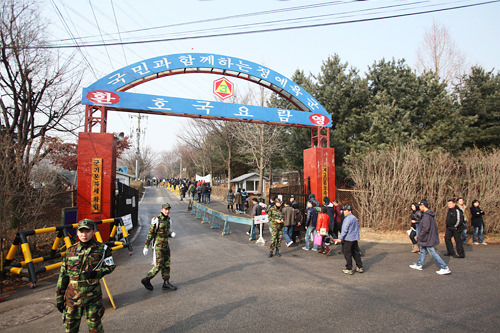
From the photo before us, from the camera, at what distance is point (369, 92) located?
65.9 feet

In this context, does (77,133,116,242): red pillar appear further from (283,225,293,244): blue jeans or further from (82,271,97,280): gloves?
(82,271,97,280): gloves

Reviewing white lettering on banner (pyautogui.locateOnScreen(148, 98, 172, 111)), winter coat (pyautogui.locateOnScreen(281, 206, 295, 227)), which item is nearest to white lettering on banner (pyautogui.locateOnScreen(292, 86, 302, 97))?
white lettering on banner (pyautogui.locateOnScreen(148, 98, 172, 111))

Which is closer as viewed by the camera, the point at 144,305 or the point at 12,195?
the point at 144,305

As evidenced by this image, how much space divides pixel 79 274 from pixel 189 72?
33.2 feet

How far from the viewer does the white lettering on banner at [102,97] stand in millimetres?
10039

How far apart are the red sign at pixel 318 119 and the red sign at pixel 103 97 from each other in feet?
27.9

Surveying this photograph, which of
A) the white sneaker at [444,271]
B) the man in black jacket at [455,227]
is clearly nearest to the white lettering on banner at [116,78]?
the white sneaker at [444,271]

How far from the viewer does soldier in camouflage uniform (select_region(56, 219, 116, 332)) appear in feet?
10.5

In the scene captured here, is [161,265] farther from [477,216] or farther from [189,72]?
[477,216]

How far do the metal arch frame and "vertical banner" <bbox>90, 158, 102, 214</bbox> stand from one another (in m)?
1.33

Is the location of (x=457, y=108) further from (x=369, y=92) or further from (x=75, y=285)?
(x=75, y=285)

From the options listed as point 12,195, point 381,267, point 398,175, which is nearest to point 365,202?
point 398,175

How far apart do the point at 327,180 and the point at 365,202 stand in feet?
6.30

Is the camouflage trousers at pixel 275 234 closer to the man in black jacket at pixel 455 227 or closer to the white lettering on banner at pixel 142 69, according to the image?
the man in black jacket at pixel 455 227
